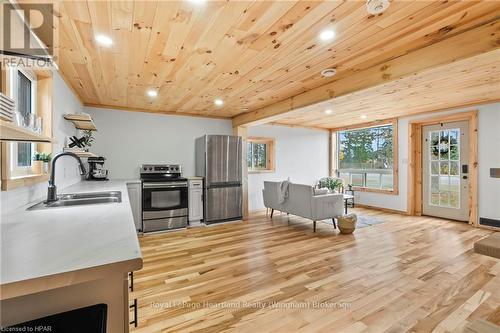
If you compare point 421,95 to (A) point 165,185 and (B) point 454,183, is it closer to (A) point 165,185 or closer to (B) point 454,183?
(B) point 454,183

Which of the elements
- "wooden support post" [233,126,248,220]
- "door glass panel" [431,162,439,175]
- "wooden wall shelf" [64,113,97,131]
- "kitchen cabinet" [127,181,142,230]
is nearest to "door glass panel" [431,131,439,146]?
"door glass panel" [431,162,439,175]

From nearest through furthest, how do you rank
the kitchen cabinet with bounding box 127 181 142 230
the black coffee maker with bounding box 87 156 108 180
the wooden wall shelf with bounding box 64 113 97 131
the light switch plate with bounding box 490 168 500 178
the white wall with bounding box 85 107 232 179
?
the wooden wall shelf with bounding box 64 113 97 131 → the black coffee maker with bounding box 87 156 108 180 → the kitchen cabinet with bounding box 127 181 142 230 → the light switch plate with bounding box 490 168 500 178 → the white wall with bounding box 85 107 232 179

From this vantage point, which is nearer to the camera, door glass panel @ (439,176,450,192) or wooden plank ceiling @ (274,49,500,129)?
wooden plank ceiling @ (274,49,500,129)

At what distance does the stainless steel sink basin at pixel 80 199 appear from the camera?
73.5 inches

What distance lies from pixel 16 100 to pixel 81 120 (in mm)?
1325

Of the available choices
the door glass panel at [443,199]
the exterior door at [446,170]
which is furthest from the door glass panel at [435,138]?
the door glass panel at [443,199]

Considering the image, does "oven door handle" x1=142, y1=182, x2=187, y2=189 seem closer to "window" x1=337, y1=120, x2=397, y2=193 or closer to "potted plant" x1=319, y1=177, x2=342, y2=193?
"potted plant" x1=319, y1=177, x2=342, y2=193

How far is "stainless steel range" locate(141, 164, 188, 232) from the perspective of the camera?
436cm

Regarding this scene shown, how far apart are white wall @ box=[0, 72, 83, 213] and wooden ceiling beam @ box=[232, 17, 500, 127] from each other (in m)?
3.00

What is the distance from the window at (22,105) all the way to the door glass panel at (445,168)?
678 cm

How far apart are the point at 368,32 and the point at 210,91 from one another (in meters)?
2.27

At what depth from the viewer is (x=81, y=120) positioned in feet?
10.4

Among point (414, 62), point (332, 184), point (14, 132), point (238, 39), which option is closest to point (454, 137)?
point (332, 184)

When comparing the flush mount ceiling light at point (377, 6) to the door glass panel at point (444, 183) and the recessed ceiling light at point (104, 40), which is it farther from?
the door glass panel at point (444, 183)
